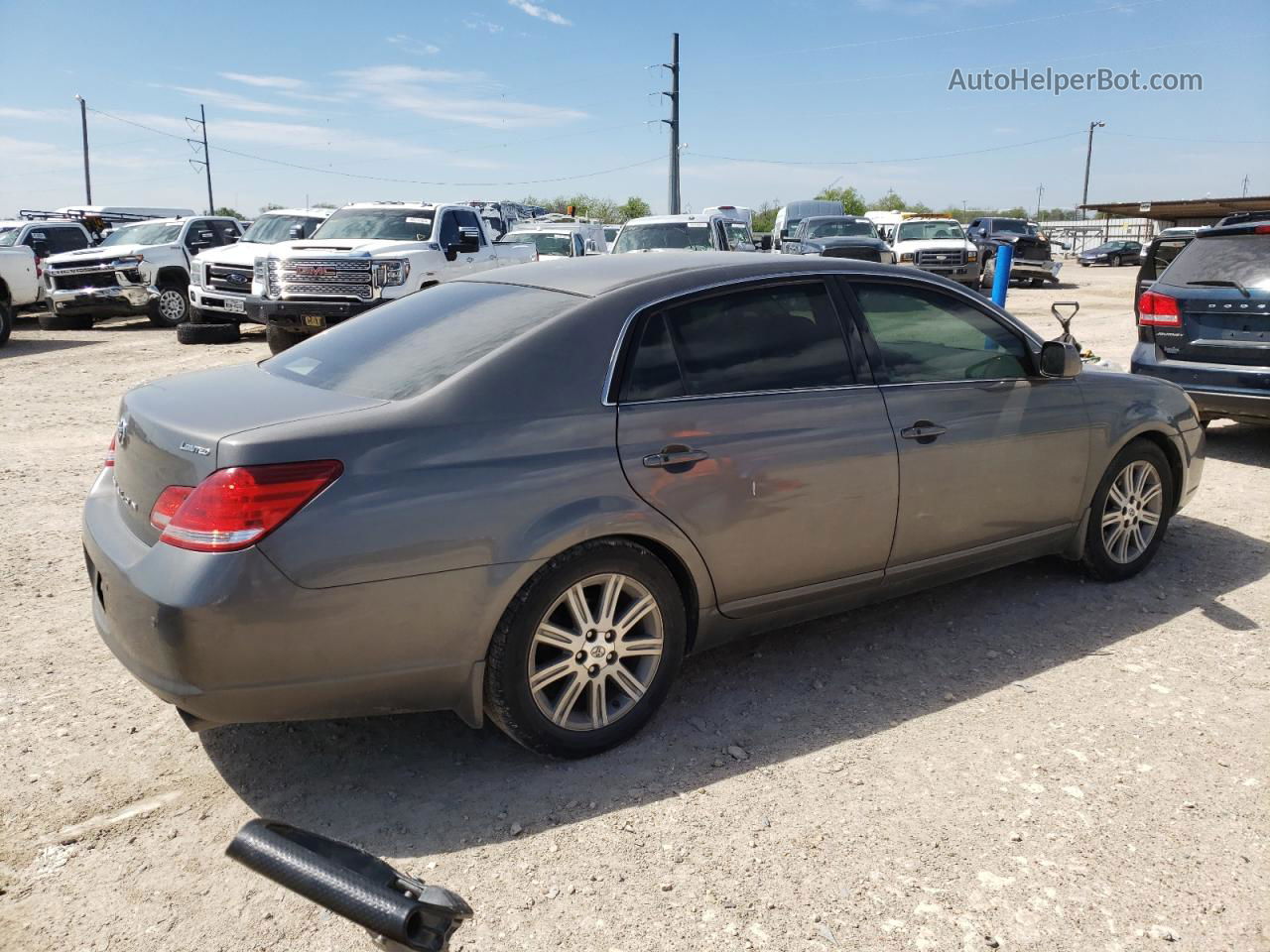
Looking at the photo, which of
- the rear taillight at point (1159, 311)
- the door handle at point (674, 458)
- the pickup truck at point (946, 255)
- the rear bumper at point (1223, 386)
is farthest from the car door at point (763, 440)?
the pickup truck at point (946, 255)

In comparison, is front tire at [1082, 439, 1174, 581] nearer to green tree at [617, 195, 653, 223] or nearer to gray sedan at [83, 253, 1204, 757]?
gray sedan at [83, 253, 1204, 757]

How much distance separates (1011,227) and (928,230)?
318 inches

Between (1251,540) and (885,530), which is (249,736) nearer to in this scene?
(885,530)

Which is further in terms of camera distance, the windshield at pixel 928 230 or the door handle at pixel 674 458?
the windshield at pixel 928 230

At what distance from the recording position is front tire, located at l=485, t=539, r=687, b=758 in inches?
127

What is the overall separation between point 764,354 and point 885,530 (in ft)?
2.76

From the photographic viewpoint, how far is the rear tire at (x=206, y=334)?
15.6 metres

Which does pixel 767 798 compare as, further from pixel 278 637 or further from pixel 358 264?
pixel 358 264

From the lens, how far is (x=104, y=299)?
1775 cm

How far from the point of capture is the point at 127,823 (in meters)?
3.10

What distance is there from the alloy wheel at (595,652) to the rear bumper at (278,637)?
0.78ft

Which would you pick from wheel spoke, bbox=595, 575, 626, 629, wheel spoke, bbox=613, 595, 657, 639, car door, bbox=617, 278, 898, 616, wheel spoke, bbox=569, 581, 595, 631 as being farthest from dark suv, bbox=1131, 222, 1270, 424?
wheel spoke, bbox=569, 581, 595, 631

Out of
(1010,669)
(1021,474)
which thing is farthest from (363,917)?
(1021,474)

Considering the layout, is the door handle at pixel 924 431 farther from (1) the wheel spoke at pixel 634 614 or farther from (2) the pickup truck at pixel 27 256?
(2) the pickup truck at pixel 27 256
